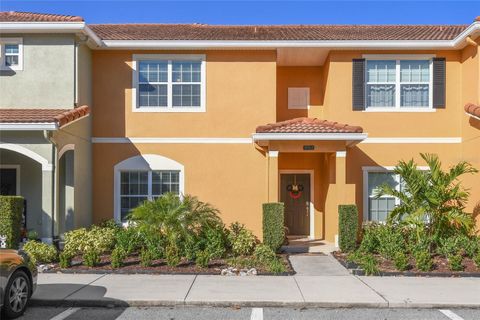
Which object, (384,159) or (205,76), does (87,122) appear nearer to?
(205,76)

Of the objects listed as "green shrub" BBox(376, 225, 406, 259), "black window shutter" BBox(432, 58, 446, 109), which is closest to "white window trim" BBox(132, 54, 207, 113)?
"green shrub" BBox(376, 225, 406, 259)

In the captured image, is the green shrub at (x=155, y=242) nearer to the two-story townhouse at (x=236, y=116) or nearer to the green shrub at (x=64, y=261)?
the green shrub at (x=64, y=261)

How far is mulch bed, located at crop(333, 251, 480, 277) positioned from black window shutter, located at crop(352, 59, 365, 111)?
187 inches

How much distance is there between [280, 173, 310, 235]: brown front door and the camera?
16719mm

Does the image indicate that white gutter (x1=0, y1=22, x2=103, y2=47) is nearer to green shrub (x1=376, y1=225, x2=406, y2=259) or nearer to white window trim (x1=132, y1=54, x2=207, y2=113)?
white window trim (x1=132, y1=54, x2=207, y2=113)

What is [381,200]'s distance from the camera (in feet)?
50.5

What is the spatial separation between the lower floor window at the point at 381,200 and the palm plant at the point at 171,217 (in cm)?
536

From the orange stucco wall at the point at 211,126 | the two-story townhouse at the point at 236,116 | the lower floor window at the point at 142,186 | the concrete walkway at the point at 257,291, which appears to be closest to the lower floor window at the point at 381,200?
the two-story townhouse at the point at 236,116

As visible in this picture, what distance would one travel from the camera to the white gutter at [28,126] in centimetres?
1224

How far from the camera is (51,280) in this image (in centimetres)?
1034

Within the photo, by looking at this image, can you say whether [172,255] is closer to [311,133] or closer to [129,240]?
[129,240]

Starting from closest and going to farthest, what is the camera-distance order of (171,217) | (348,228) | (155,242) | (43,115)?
1. (171,217)
2. (155,242)
3. (43,115)
4. (348,228)

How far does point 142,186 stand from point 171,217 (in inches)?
141

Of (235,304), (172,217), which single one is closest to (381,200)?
(172,217)
